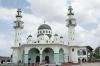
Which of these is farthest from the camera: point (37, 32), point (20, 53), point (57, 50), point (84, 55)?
point (84, 55)

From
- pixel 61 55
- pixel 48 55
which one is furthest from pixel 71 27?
pixel 48 55

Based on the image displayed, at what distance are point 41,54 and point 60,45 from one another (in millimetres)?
4203

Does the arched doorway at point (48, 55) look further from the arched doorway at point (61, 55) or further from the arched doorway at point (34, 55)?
the arched doorway at point (61, 55)

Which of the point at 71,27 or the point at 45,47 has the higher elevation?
the point at 71,27

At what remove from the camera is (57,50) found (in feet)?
154

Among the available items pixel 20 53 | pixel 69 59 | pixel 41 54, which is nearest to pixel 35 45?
pixel 41 54

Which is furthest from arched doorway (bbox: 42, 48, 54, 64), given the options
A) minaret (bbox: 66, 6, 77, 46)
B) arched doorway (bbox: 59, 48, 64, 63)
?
minaret (bbox: 66, 6, 77, 46)

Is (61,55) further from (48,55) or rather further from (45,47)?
(45,47)

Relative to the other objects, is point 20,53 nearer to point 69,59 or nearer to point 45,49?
point 45,49

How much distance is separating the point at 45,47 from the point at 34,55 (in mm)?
3849

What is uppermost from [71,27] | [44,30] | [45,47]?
[71,27]

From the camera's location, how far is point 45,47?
154ft

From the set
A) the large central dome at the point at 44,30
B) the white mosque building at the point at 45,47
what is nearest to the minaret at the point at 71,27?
the white mosque building at the point at 45,47

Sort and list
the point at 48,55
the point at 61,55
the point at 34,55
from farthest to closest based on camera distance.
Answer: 1. the point at 61,55
2. the point at 34,55
3. the point at 48,55
